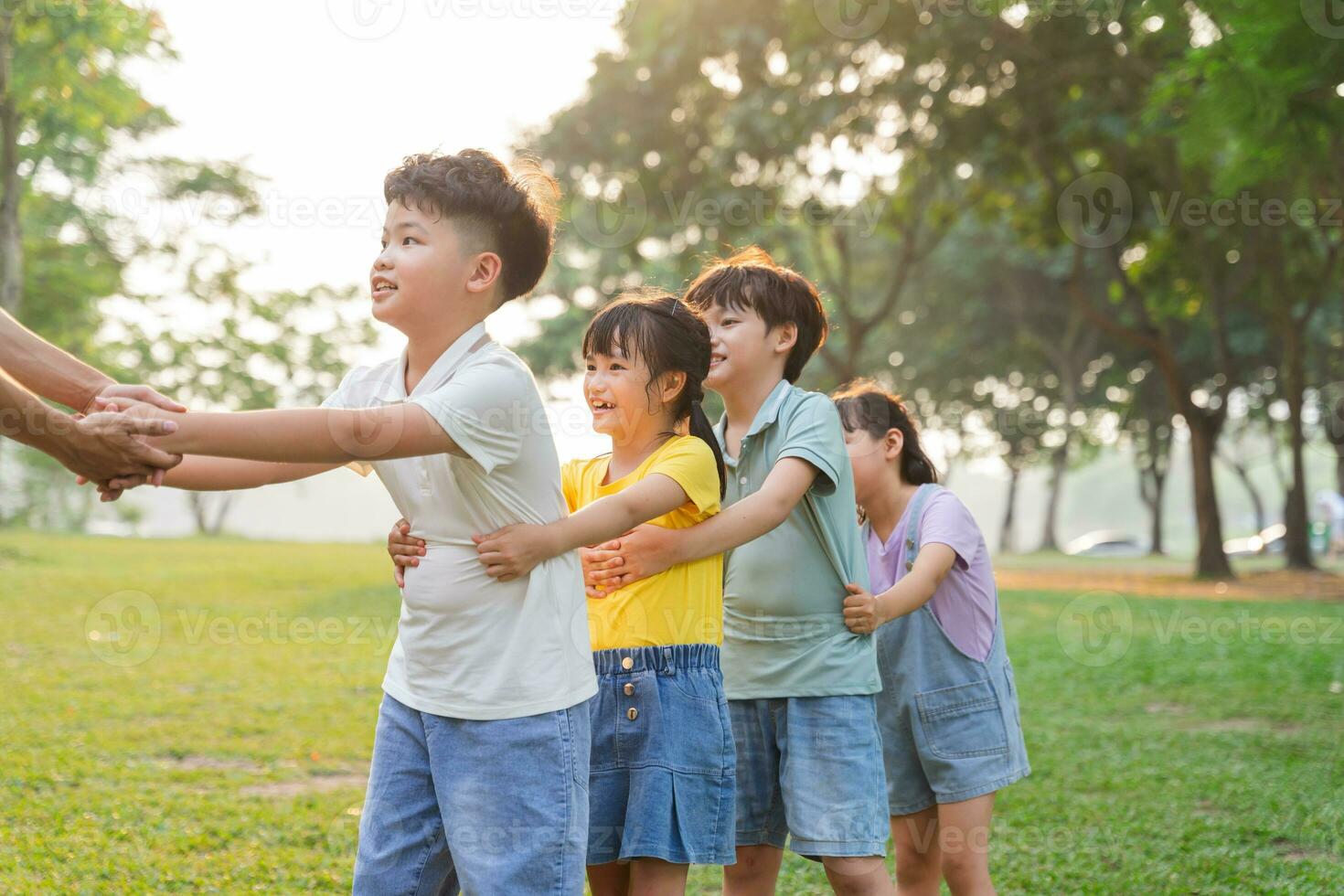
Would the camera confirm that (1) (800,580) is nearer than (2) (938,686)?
Yes

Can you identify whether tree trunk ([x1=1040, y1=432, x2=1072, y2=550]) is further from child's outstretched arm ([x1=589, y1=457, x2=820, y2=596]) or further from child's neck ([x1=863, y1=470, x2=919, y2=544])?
child's outstretched arm ([x1=589, y1=457, x2=820, y2=596])

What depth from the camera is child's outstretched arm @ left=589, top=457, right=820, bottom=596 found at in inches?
99.3

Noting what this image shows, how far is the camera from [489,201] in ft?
7.48

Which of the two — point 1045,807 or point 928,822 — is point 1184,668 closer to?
point 1045,807

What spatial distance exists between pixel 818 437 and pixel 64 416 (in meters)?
1.53

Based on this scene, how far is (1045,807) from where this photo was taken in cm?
517

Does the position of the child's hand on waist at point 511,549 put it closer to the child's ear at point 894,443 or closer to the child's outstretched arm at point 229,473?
the child's outstretched arm at point 229,473

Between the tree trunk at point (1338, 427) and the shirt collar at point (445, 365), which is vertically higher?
the tree trunk at point (1338, 427)

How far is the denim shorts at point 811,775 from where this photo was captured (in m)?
2.71

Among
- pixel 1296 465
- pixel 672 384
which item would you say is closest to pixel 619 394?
pixel 672 384

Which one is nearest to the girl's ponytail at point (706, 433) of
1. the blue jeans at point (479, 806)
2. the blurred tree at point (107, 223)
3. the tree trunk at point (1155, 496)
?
the blue jeans at point (479, 806)

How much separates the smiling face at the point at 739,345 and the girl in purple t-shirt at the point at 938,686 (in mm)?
566

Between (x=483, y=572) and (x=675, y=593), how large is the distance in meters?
0.58

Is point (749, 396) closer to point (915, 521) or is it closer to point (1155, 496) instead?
point (915, 521)
